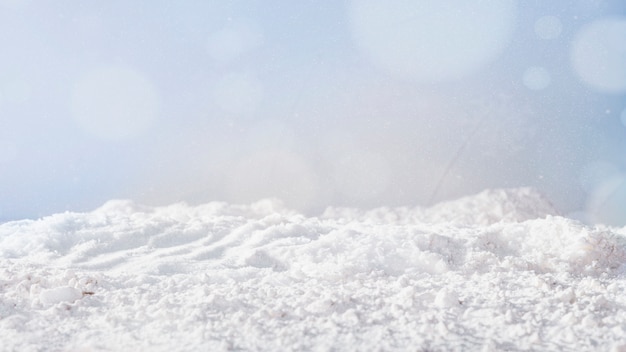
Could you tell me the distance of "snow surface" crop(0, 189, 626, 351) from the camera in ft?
4.69

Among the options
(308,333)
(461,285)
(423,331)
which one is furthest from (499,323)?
(308,333)

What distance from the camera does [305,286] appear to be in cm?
187

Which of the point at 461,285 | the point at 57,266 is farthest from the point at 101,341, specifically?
the point at 461,285

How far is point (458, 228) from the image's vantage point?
291cm

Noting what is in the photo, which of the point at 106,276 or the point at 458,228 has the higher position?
the point at 106,276

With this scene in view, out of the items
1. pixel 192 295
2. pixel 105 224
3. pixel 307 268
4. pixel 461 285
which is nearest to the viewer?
pixel 192 295

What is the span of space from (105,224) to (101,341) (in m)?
1.56

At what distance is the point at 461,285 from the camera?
188 centimetres

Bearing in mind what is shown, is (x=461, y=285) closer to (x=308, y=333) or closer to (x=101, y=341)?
(x=308, y=333)

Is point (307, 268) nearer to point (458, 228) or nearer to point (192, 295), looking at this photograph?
point (192, 295)

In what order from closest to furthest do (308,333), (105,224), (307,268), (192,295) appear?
(308,333)
(192,295)
(307,268)
(105,224)

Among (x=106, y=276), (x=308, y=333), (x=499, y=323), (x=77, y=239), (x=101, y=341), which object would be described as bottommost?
(x=499, y=323)

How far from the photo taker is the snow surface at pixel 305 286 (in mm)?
1431

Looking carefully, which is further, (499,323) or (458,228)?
(458,228)
